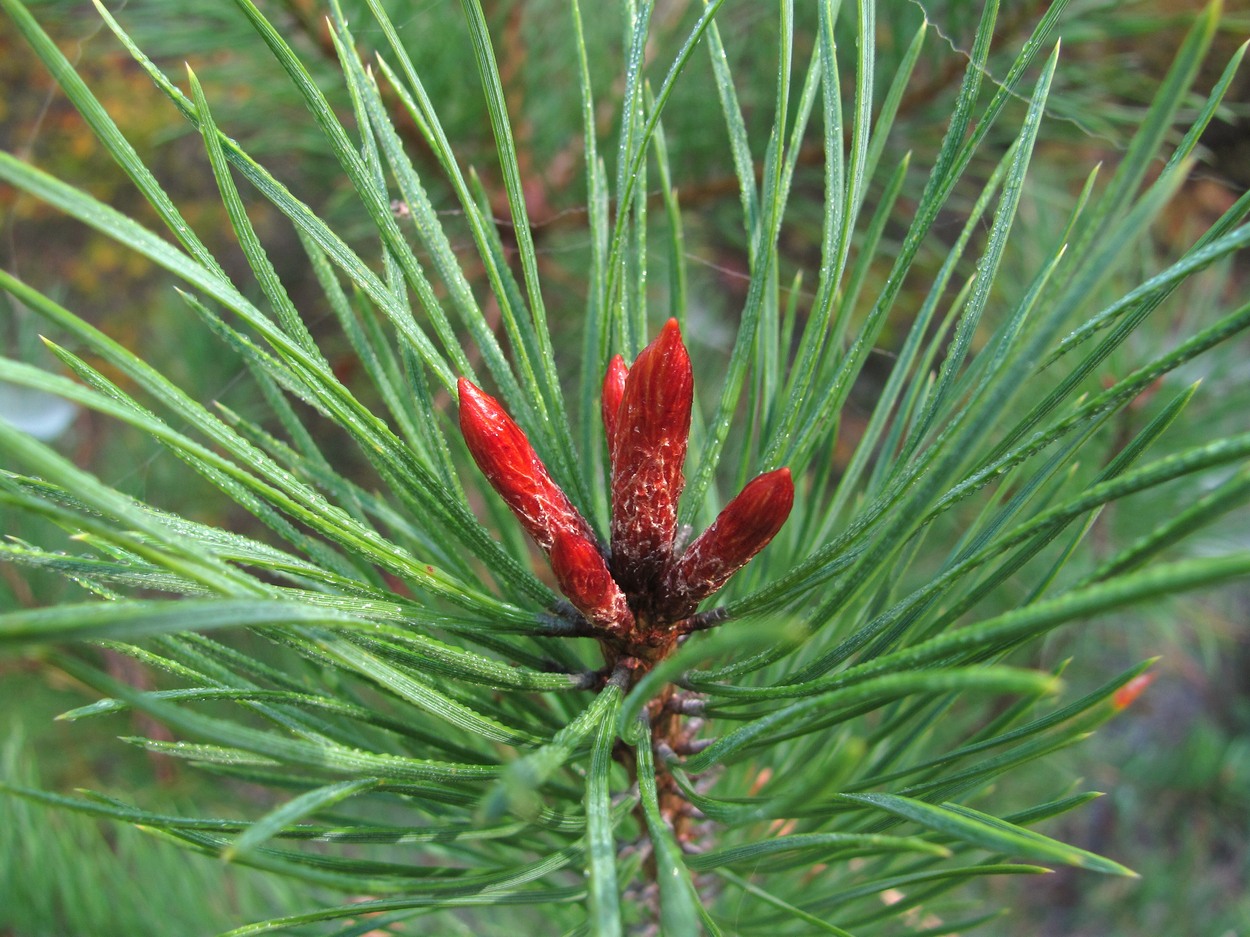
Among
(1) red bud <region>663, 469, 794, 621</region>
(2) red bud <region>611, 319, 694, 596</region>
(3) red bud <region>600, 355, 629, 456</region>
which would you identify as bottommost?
(1) red bud <region>663, 469, 794, 621</region>

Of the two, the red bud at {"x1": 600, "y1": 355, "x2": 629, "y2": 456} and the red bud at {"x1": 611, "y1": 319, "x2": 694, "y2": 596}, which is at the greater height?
the red bud at {"x1": 600, "y1": 355, "x2": 629, "y2": 456}

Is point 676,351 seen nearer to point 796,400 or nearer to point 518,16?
point 796,400

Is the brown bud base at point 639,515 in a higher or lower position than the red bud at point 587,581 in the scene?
higher

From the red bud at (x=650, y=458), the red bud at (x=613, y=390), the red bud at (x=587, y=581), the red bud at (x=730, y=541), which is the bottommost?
the red bud at (x=587, y=581)
